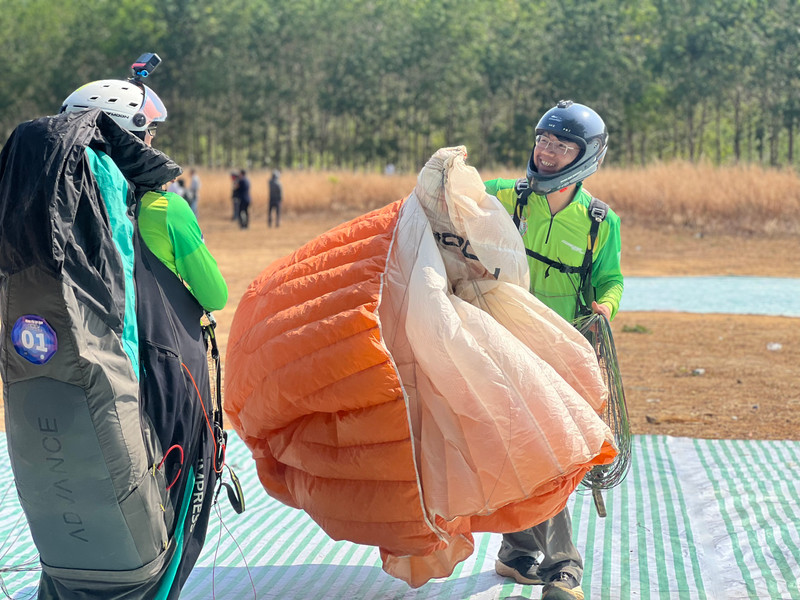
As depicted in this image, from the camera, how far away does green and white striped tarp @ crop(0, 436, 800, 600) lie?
332cm

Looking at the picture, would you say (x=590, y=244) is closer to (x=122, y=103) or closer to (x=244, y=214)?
(x=122, y=103)

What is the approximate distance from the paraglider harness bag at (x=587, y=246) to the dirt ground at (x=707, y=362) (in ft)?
8.34

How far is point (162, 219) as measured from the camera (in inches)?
102

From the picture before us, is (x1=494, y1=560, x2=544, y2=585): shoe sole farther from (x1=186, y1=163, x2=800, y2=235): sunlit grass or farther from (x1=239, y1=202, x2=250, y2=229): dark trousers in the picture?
(x1=239, y1=202, x2=250, y2=229): dark trousers

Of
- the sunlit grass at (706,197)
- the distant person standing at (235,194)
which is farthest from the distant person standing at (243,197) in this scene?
the sunlit grass at (706,197)

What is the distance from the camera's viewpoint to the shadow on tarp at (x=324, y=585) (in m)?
3.28

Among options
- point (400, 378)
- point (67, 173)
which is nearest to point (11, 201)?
point (67, 173)

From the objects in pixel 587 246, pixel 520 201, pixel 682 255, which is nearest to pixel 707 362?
pixel 587 246

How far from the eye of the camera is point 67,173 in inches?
86.8

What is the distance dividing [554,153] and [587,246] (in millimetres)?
365

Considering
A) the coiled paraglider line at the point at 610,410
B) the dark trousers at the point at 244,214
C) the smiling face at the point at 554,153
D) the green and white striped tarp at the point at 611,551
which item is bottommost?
the dark trousers at the point at 244,214

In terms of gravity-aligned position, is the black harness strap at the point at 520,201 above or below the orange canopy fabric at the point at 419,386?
above

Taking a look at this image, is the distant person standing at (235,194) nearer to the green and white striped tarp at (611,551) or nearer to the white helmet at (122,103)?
the green and white striped tarp at (611,551)

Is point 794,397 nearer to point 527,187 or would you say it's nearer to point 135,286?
point 527,187
